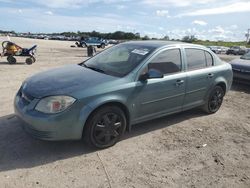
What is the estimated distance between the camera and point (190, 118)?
6227 millimetres

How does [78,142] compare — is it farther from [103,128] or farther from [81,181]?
[81,181]

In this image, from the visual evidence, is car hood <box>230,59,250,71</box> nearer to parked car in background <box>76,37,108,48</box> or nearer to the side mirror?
the side mirror

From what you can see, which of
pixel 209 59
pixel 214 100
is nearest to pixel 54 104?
pixel 209 59

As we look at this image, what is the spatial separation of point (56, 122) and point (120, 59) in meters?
1.87

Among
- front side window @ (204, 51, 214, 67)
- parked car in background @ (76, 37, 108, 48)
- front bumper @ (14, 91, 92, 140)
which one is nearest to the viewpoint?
front bumper @ (14, 91, 92, 140)

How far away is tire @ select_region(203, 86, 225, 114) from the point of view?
20.8 ft

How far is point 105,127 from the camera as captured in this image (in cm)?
440

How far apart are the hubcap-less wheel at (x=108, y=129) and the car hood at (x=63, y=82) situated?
1.82 ft

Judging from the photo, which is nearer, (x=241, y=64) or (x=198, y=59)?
(x=198, y=59)

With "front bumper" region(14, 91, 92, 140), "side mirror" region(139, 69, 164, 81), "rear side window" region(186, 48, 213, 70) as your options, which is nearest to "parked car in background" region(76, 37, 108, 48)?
"rear side window" region(186, 48, 213, 70)

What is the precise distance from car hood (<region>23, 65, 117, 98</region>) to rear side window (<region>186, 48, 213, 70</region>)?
74.1 inches

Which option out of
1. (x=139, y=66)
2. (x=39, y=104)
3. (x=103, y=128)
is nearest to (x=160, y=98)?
(x=139, y=66)

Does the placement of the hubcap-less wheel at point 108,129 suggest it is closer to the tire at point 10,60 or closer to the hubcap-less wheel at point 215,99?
the hubcap-less wheel at point 215,99

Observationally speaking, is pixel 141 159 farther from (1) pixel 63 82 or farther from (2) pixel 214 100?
(2) pixel 214 100
